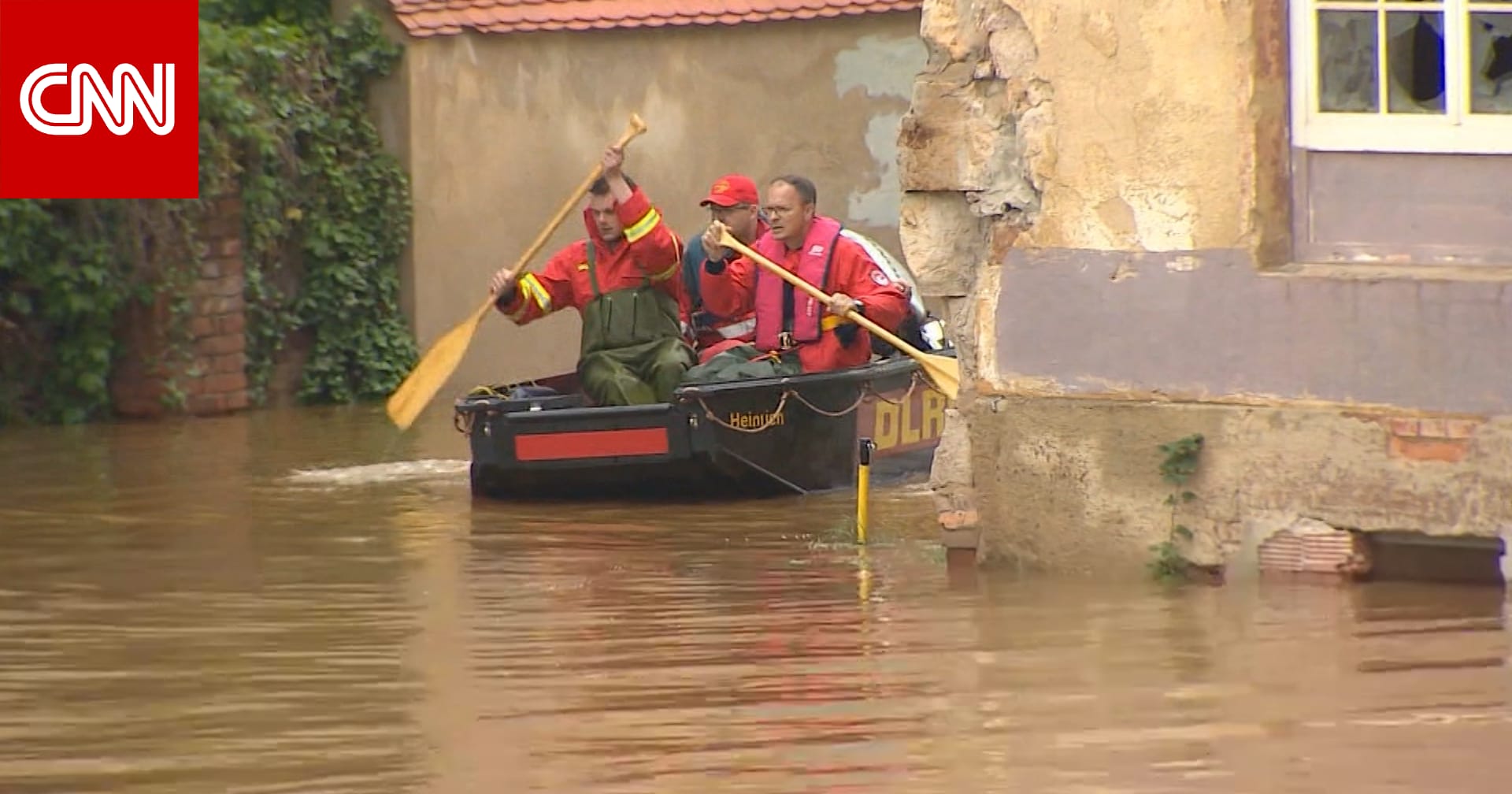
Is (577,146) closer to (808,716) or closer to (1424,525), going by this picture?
(1424,525)

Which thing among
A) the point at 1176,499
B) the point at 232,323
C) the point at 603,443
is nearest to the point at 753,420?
the point at 603,443

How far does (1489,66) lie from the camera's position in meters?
9.10

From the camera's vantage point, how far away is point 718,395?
504 inches

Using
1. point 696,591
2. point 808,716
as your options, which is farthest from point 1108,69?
point 808,716

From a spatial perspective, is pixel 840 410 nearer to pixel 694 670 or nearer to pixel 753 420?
pixel 753 420

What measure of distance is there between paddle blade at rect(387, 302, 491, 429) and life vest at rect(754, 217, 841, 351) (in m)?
1.43

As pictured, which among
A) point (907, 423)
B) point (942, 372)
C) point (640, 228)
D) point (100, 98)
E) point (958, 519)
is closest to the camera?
point (958, 519)

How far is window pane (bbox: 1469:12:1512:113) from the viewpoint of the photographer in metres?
9.08

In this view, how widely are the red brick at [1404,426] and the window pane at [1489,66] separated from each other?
3.34ft

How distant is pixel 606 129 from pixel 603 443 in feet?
22.6

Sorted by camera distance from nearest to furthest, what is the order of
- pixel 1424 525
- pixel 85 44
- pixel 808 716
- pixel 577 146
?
pixel 808 716, pixel 1424 525, pixel 85 44, pixel 577 146

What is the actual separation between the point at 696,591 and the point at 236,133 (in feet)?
29.9

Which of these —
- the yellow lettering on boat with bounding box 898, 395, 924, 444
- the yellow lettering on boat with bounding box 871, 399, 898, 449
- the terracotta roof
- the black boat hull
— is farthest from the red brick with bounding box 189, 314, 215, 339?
the yellow lettering on boat with bounding box 871, 399, 898, 449

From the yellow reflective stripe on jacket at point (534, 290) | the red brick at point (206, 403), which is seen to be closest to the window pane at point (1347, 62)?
the yellow reflective stripe on jacket at point (534, 290)
